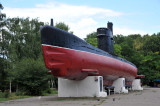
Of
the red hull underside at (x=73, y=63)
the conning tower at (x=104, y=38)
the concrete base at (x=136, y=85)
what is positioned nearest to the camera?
the red hull underside at (x=73, y=63)

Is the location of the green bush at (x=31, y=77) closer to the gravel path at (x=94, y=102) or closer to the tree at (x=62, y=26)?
the gravel path at (x=94, y=102)

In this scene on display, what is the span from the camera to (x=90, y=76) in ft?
61.7

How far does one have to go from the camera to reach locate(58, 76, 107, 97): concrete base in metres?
18.5

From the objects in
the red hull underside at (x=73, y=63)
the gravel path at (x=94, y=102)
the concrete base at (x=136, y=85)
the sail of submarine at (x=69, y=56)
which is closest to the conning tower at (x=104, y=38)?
the red hull underside at (x=73, y=63)

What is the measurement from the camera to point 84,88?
61.7ft

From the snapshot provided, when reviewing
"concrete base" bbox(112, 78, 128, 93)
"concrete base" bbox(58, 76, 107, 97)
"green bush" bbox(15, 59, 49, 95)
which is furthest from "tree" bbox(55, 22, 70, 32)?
"concrete base" bbox(58, 76, 107, 97)

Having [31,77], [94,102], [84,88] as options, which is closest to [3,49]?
[31,77]

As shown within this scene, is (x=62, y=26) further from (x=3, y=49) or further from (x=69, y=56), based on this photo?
(x=69, y=56)

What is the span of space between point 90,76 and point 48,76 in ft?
26.4

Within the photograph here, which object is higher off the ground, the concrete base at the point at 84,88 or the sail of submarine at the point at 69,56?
the sail of submarine at the point at 69,56

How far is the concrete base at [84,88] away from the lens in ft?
60.6

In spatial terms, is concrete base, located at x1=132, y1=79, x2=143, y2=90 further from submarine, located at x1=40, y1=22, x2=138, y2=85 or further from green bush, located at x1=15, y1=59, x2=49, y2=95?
green bush, located at x1=15, y1=59, x2=49, y2=95

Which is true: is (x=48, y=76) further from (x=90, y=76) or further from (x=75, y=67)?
(x=75, y=67)

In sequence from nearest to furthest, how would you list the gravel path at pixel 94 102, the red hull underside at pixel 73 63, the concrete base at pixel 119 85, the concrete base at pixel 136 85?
the gravel path at pixel 94 102, the red hull underside at pixel 73 63, the concrete base at pixel 119 85, the concrete base at pixel 136 85
